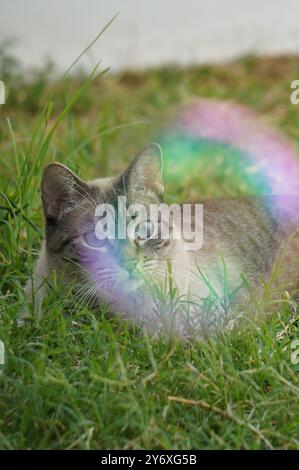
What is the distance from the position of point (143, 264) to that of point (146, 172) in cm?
47

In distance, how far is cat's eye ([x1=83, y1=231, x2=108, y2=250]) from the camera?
11.4 feet

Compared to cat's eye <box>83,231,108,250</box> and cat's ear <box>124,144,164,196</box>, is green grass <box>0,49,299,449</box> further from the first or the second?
cat's ear <box>124,144,164,196</box>

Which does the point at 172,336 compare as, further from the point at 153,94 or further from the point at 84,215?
the point at 153,94

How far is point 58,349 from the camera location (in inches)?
123

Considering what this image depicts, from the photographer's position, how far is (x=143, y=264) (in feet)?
11.3

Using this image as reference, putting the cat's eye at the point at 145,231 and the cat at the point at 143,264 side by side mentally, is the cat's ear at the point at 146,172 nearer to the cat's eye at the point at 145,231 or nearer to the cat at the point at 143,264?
the cat at the point at 143,264

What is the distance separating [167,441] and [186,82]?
5.68 metres

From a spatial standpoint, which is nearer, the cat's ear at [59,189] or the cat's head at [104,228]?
the cat's head at [104,228]

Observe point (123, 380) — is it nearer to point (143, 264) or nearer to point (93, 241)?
point (143, 264)

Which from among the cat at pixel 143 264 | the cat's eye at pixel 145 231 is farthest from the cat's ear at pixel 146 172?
the cat's eye at pixel 145 231

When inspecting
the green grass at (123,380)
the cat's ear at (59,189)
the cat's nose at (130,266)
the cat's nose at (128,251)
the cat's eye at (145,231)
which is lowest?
the green grass at (123,380)

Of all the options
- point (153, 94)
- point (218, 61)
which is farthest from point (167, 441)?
point (218, 61)

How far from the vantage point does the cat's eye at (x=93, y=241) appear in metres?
3.47

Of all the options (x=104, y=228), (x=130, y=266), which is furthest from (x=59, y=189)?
(x=130, y=266)
